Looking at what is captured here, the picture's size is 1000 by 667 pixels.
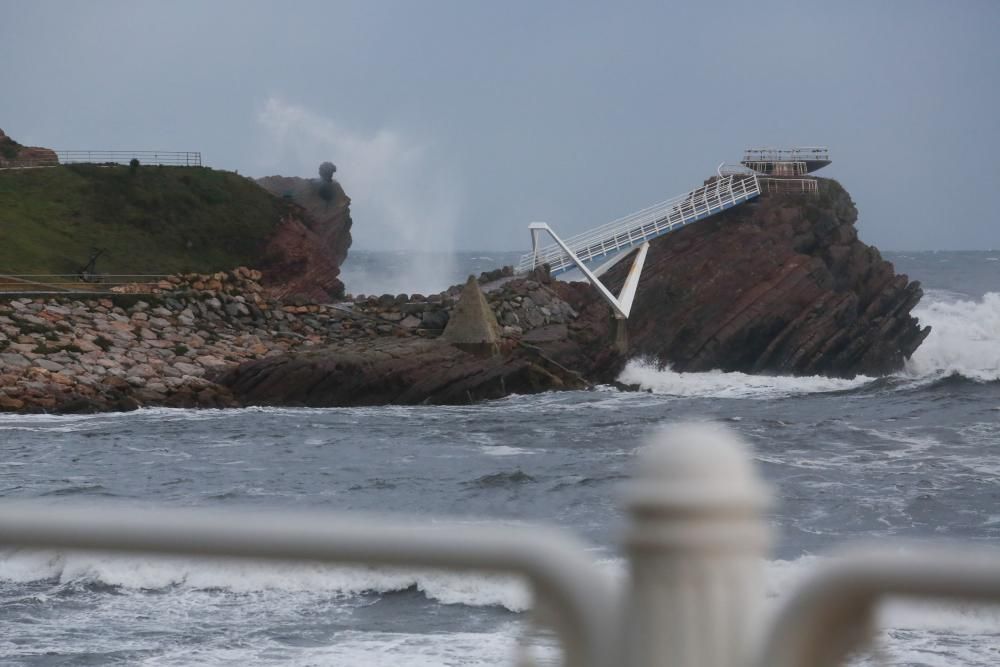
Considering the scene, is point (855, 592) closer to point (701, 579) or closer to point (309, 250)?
point (701, 579)

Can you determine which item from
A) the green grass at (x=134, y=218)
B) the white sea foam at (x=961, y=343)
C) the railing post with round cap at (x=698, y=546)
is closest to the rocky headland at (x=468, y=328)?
Answer: the white sea foam at (x=961, y=343)

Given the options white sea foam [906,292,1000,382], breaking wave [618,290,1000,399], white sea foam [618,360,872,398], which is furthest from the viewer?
white sea foam [906,292,1000,382]

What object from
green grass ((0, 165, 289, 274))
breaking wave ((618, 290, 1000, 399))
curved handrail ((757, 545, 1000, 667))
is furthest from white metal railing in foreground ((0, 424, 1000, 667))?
green grass ((0, 165, 289, 274))

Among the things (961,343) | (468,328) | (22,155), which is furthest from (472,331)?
(22,155)

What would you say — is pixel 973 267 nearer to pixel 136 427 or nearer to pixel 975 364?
pixel 975 364

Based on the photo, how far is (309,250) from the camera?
4322cm

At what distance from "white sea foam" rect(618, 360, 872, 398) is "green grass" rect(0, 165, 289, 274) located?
12.9m

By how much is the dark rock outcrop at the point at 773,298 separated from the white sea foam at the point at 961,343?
56.5 inches

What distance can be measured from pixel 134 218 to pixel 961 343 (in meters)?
27.5

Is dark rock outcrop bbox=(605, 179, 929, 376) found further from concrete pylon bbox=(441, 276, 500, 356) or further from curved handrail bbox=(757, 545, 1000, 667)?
curved handrail bbox=(757, 545, 1000, 667)

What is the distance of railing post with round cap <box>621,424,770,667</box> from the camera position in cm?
167

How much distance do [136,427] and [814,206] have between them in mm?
24929

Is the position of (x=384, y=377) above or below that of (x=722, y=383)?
above

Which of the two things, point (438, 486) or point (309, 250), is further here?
point (309, 250)
